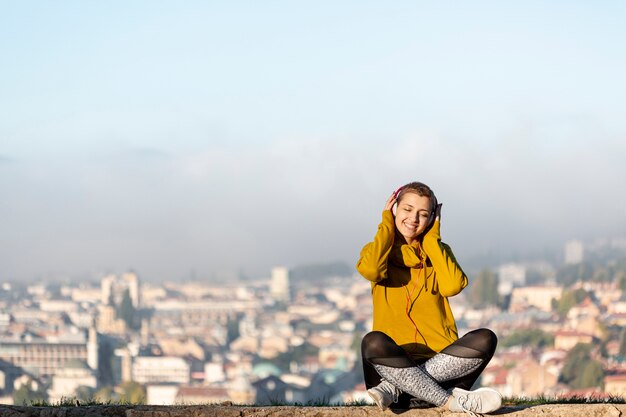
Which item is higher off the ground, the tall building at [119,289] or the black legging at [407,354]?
the black legging at [407,354]

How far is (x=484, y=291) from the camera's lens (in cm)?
9325

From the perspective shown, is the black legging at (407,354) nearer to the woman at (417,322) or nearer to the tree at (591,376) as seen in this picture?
the woman at (417,322)

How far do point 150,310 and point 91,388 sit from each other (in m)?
32.6

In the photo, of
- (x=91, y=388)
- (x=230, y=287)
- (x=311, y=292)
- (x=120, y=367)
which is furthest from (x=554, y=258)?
(x=91, y=388)

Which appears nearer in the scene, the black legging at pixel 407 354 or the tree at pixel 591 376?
the black legging at pixel 407 354

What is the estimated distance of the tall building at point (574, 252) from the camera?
110688 millimetres

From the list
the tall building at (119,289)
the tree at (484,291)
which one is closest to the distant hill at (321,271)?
the tall building at (119,289)

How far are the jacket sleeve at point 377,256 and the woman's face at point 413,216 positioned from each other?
76 mm

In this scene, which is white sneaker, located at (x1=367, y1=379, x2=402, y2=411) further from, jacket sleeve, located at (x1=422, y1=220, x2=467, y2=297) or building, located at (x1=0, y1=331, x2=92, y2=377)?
building, located at (x1=0, y1=331, x2=92, y2=377)

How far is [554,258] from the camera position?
379ft

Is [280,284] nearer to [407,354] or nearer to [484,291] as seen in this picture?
[484,291]

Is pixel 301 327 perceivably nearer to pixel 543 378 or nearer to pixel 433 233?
pixel 543 378

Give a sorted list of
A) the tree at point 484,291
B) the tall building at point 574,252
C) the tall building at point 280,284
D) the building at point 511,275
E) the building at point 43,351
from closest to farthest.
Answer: the building at point 43,351 → the tree at point 484,291 → the building at point 511,275 → the tall building at point 574,252 → the tall building at point 280,284

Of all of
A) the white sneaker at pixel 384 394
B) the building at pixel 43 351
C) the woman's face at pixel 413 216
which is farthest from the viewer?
the building at pixel 43 351
